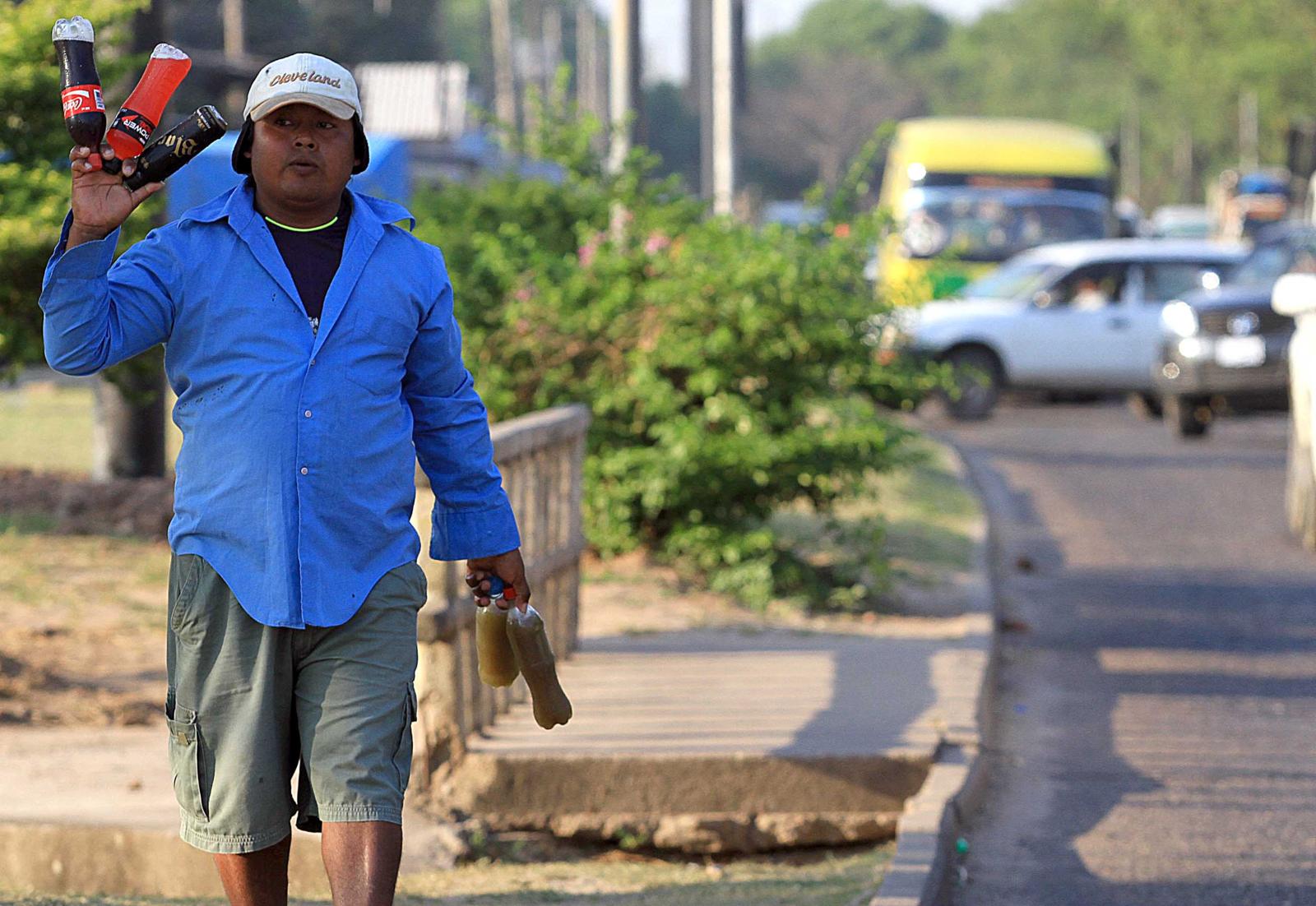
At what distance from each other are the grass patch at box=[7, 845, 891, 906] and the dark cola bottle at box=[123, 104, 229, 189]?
1963mm

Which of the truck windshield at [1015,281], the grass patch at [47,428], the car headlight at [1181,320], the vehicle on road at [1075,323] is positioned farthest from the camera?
the truck windshield at [1015,281]

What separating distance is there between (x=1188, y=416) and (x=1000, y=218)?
6625 mm

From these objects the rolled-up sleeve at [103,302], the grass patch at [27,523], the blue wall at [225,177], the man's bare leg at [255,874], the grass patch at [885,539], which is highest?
the blue wall at [225,177]

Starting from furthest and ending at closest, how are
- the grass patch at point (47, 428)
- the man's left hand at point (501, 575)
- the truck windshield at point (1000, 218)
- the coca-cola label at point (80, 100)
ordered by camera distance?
the truck windshield at point (1000, 218) < the grass patch at point (47, 428) < the man's left hand at point (501, 575) < the coca-cola label at point (80, 100)

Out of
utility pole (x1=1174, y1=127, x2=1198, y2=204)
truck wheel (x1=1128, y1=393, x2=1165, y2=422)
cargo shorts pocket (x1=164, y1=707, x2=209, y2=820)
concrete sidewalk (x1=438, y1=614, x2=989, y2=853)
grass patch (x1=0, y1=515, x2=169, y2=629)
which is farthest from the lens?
utility pole (x1=1174, y1=127, x2=1198, y2=204)

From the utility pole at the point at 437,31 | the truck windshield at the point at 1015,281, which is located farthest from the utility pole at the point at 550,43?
the truck windshield at the point at 1015,281

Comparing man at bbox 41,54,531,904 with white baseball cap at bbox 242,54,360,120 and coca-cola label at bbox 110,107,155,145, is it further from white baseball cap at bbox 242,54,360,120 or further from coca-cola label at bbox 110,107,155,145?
coca-cola label at bbox 110,107,155,145

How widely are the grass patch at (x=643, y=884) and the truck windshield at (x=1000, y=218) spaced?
1748 cm

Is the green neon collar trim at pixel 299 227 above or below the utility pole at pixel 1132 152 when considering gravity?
below

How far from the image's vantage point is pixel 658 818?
5.70 meters

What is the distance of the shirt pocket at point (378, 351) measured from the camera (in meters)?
3.47

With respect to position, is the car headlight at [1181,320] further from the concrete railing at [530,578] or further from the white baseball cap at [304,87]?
the white baseball cap at [304,87]

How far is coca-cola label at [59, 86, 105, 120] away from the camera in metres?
3.20

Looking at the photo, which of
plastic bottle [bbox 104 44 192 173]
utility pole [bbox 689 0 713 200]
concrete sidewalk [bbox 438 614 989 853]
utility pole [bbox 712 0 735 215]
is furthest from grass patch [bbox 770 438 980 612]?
utility pole [bbox 689 0 713 200]
